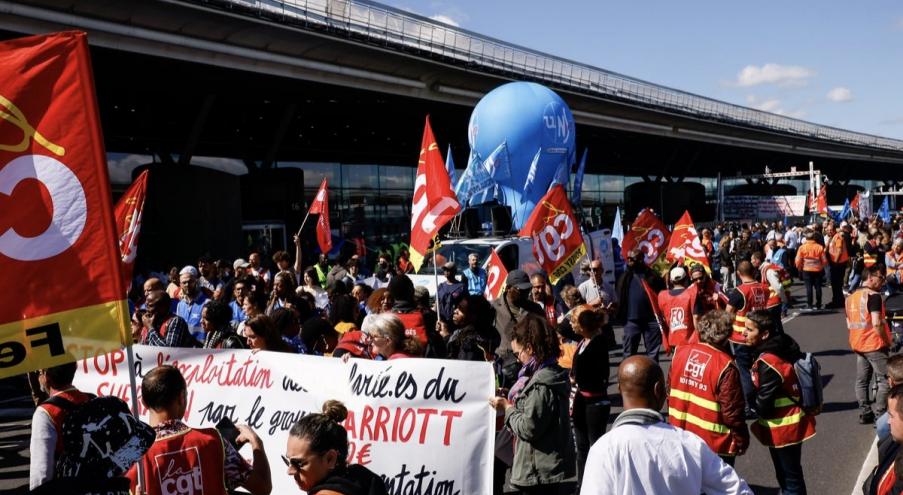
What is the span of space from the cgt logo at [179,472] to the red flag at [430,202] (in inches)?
233

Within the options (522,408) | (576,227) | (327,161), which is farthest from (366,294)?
(327,161)

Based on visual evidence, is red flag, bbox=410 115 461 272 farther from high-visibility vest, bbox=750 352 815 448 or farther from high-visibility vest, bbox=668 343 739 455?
high-visibility vest, bbox=750 352 815 448

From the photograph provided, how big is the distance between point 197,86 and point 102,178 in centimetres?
2367

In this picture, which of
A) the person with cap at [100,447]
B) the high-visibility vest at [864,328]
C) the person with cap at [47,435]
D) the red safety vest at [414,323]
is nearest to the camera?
the person with cap at [100,447]

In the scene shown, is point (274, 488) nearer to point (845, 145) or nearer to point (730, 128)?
point (730, 128)

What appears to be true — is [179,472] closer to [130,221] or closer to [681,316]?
[130,221]

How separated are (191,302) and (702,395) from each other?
5.91 metres

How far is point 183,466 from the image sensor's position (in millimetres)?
3094

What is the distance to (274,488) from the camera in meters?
4.61

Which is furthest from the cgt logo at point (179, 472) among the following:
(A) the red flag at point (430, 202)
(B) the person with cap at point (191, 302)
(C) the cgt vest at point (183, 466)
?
(A) the red flag at point (430, 202)

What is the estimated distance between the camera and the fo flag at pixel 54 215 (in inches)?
121

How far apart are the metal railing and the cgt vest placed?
59.7 ft

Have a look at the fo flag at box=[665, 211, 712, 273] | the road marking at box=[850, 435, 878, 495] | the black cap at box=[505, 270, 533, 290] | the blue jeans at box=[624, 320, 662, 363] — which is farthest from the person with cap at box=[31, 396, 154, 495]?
the fo flag at box=[665, 211, 712, 273]

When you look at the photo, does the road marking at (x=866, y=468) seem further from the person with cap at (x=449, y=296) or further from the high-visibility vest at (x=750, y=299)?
the person with cap at (x=449, y=296)
